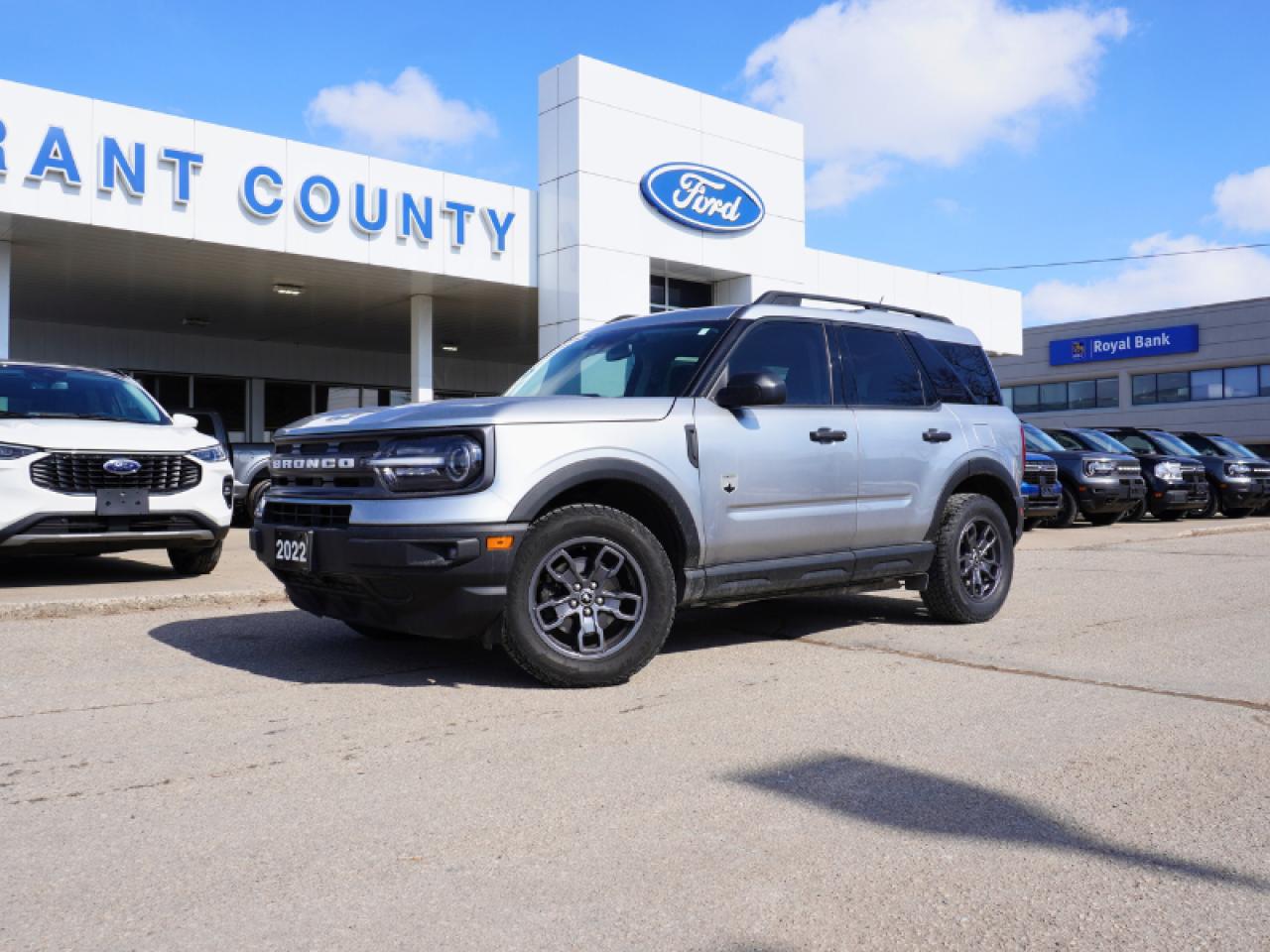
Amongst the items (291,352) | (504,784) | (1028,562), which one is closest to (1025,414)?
(291,352)

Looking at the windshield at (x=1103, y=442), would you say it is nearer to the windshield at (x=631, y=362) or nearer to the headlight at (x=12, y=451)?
the windshield at (x=631, y=362)

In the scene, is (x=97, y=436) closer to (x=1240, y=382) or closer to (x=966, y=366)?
(x=966, y=366)

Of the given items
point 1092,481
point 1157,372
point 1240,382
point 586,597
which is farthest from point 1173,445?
point 1157,372

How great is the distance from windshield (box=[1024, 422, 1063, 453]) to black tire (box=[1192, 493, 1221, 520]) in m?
4.67

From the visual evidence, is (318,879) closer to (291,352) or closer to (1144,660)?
(1144,660)

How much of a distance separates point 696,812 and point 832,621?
151 inches

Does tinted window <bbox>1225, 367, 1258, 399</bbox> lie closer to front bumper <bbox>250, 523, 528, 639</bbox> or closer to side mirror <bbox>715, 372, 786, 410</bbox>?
side mirror <bbox>715, 372, 786, 410</bbox>

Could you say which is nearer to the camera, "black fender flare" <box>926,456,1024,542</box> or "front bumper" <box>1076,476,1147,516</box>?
"black fender flare" <box>926,456,1024,542</box>

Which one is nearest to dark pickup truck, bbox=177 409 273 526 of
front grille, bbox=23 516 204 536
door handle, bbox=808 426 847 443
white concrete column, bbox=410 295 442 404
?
front grille, bbox=23 516 204 536

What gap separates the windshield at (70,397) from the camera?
27.9ft

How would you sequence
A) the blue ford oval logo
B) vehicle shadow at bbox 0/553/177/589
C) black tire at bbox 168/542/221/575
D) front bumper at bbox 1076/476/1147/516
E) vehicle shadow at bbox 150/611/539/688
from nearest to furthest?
1. vehicle shadow at bbox 150/611/539/688
2. the blue ford oval logo
3. vehicle shadow at bbox 0/553/177/589
4. black tire at bbox 168/542/221/575
5. front bumper at bbox 1076/476/1147/516

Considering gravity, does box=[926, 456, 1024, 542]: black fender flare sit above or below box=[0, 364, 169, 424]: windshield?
below

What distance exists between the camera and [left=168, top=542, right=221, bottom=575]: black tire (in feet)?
29.3

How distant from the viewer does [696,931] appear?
247cm
